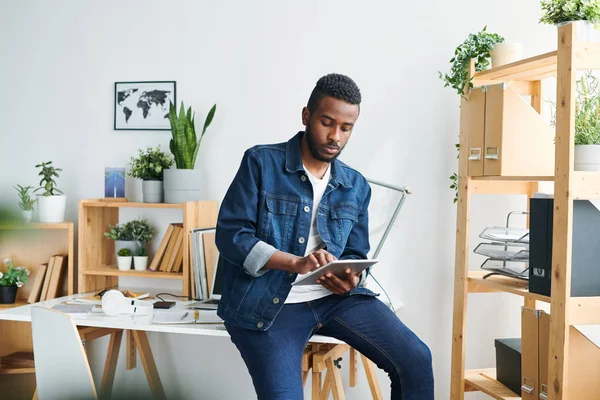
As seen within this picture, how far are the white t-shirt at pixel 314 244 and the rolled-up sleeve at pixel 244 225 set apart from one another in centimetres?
13

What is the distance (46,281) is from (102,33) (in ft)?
3.77

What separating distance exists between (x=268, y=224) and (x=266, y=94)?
1.17 meters

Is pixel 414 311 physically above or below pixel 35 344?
below

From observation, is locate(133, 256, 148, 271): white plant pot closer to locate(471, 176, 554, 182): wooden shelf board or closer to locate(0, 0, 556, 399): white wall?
locate(0, 0, 556, 399): white wall

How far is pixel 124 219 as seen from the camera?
3062 millimetres

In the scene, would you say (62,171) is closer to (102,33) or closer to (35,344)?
(102,33)

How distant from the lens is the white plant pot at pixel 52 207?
2.79 meters

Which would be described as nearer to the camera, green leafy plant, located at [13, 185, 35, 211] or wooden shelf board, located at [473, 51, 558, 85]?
green leafy plant, located at [13, 185, 35, 211]

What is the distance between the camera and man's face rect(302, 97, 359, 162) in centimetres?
177

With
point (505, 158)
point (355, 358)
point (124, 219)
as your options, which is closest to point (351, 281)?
point (505, 158)

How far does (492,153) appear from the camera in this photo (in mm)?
2248

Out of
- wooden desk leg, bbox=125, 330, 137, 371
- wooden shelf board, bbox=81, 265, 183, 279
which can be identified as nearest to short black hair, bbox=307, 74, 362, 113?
wooden shelf board, bbox=81, 265, 183, 279

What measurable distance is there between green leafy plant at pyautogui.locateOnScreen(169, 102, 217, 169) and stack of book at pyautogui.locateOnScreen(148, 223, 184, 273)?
11.0 inches

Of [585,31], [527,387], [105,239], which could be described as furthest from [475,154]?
[105,239]
